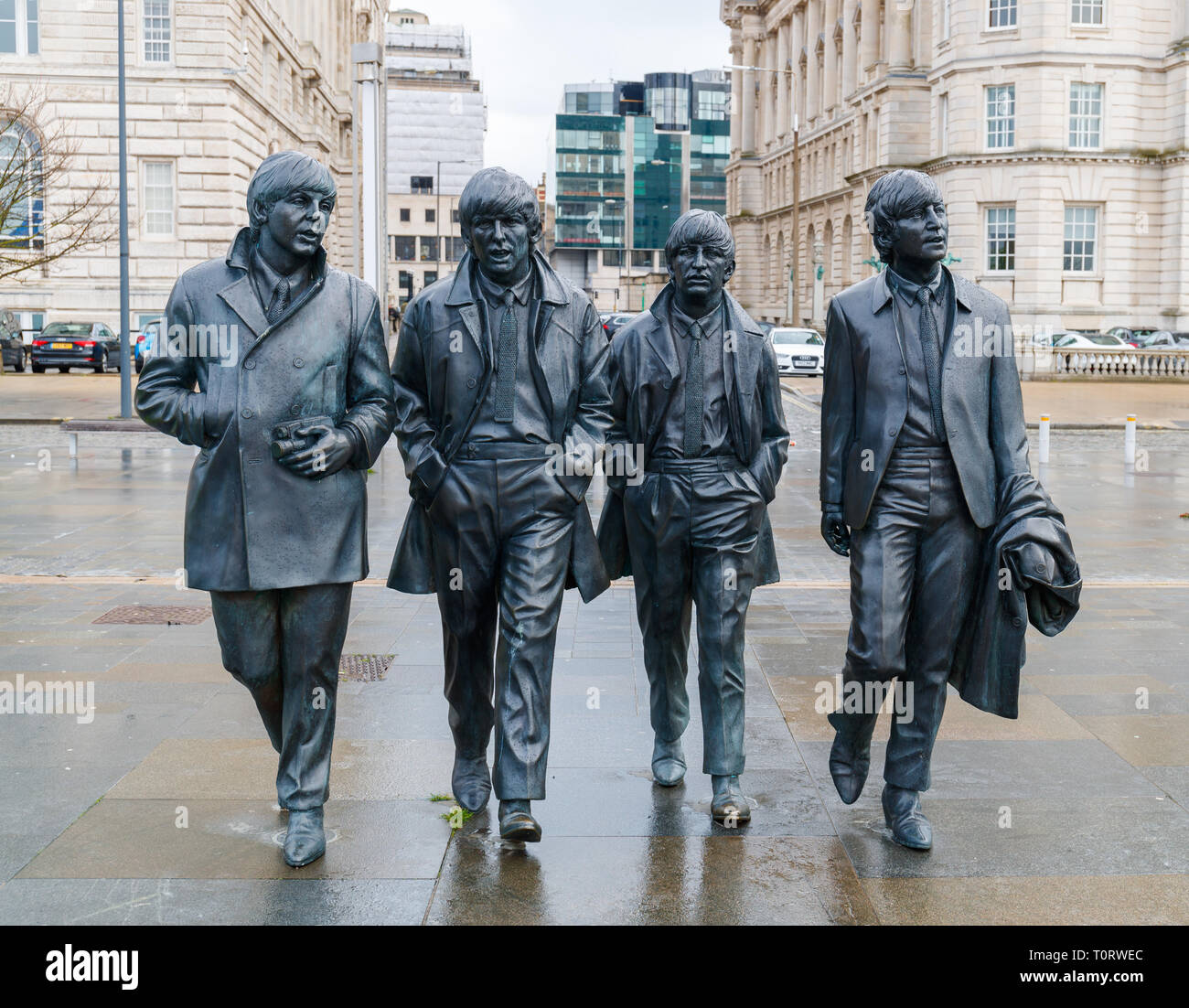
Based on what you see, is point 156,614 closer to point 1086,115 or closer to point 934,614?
point 934,614

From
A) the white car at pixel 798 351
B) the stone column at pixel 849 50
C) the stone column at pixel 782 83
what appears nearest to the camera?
the white car at pixel 798 351

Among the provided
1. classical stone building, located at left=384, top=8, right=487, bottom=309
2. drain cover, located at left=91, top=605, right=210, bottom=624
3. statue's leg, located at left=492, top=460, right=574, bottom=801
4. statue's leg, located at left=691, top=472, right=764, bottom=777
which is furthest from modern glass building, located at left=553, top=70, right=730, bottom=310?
statue's leg, located at left=492, top=460, right=574, bottom=801

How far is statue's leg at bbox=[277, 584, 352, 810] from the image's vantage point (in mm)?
4570

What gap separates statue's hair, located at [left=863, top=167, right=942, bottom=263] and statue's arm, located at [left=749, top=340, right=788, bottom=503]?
0.57 meters

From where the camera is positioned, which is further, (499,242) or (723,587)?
(723,587)

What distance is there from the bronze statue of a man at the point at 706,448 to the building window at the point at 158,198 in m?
35.9

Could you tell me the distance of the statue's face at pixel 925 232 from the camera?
185 inches

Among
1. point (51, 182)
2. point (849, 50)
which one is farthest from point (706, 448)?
point (849, 50)

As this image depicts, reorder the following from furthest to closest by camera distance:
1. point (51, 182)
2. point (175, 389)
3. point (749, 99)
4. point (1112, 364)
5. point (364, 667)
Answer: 1. point (749, 99)
2. point (1112, 364)
3. point (51, 182)
4. point (364, 667)
5. point (175, 389)

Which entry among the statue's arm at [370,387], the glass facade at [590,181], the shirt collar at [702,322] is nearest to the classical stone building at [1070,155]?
the shirt collar at [702,322]

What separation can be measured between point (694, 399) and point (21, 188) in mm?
27032

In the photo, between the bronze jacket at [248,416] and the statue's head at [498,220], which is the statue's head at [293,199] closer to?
the bronze jacket at [248,416]

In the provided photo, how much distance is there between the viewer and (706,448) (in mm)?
5070

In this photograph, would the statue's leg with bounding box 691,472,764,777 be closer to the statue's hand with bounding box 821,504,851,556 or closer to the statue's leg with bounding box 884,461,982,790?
the statue's hand with bounding box 821,504,851,556
